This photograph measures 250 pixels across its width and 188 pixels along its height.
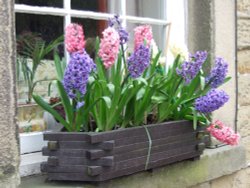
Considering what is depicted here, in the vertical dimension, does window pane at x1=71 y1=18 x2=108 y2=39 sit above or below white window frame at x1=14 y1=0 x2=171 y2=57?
below

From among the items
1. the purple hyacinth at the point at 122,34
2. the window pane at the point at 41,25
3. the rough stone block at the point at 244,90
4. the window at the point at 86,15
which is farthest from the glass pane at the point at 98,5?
the rough stone block at the point at 244,90

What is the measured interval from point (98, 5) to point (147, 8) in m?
0.40

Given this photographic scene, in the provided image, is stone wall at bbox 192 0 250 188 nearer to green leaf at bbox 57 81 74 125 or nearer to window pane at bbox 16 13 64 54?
window pane at bbox 16 13 64 54

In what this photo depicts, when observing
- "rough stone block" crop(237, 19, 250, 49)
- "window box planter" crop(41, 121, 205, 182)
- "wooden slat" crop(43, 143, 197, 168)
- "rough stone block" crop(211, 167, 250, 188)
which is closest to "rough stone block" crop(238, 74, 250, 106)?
"rough stone block" crop(237, 19, 250, 49)

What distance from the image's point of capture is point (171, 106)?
7.93 feet

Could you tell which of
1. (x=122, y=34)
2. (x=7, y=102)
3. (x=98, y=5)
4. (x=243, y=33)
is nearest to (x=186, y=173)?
(x=122, y=34)

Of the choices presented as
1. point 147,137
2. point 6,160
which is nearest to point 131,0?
point 147,137

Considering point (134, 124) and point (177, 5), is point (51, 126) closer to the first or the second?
point (134, 124)

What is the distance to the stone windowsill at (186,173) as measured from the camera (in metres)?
2.17

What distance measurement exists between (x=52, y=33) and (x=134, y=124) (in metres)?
0.59

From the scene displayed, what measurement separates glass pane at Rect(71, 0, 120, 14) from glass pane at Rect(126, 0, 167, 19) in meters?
0.15

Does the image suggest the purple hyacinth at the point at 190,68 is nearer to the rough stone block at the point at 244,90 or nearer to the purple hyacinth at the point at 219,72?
the purple hyacinth at the point at 219,72

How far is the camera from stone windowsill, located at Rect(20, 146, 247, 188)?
2.17 m

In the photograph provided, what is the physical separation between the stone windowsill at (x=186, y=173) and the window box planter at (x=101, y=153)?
0.22 ft
